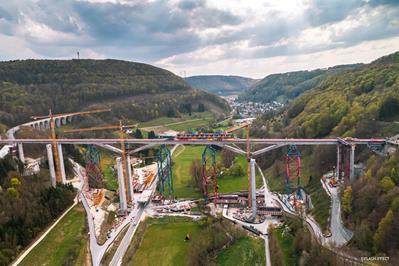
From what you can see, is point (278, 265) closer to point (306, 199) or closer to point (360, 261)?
point (360, 261)

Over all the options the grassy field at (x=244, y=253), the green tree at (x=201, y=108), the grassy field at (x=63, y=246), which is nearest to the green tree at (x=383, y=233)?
the grassy field at (x=244, y=253)

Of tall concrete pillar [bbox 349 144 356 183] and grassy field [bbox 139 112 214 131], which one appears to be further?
grassy field [bbox 139 112 214 131]

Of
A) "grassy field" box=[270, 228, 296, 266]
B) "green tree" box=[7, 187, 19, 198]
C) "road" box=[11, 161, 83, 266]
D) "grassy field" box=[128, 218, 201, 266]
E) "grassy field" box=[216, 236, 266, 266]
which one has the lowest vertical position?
"grassy field" box=[128, 218, 201, 266]

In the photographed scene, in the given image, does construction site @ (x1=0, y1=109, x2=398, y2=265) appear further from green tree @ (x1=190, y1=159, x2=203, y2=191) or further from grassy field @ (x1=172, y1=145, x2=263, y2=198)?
grassy field @ (x1=172, y1=145, x2=263, y2=198)

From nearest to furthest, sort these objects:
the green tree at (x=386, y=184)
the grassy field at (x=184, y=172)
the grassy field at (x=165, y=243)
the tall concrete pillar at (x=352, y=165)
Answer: the green tree at (x=386, y=184)
the grassy field at (x=165, y=243)
the tall concrete pillar at (x=352, y=165)
the grassy field at (x=184, y=172)

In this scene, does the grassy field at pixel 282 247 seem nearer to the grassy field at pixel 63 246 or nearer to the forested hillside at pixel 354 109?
the grassy field at pixel 63 246

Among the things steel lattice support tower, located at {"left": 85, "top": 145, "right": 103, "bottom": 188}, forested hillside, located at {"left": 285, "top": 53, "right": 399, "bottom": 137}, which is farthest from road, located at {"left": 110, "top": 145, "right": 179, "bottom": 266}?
forested hillside, located at {"left": 285, "top": 53, "right": 399, "bottom": 137}

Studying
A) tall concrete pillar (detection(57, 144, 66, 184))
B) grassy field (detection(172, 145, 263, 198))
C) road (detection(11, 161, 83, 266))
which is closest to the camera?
road (detection(11, 161, 83, 266))

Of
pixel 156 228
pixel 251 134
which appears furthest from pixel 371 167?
pixel 251 134
